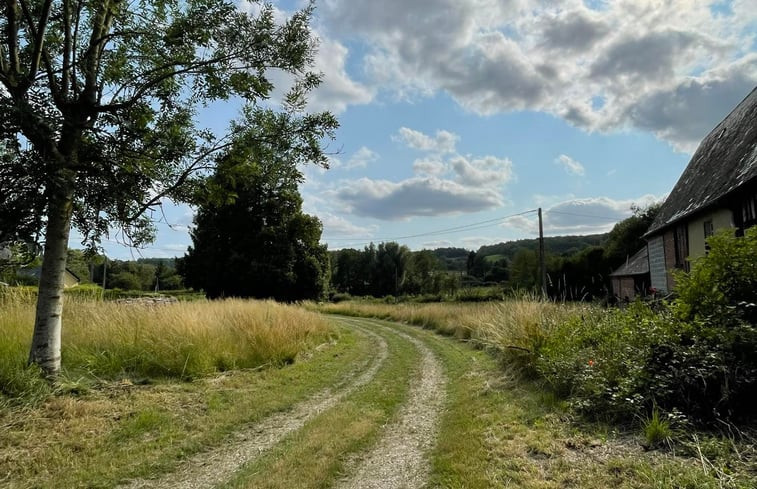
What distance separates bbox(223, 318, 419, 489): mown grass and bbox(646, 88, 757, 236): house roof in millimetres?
11381

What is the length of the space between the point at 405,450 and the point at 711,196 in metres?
14.3

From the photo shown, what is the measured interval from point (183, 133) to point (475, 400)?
601 cm

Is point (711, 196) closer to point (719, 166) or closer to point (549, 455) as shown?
point (719, 166)

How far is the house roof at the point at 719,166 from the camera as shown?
12.8 metres

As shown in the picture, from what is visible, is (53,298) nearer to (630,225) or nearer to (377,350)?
(377,350)

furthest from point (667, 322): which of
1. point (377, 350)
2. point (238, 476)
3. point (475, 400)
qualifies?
point (377, 350)

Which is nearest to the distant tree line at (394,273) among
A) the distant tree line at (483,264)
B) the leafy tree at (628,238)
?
the distant tree line at (483,264)

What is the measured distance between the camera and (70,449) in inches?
177

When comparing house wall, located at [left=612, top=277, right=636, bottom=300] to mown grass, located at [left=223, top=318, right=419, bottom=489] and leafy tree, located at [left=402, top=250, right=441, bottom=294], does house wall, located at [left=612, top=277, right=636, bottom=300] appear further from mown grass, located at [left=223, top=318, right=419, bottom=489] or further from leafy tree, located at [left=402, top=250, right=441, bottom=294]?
leafy tree, located at [left=402, top=250, right=441, bottom=294]

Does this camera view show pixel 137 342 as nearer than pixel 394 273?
Yes

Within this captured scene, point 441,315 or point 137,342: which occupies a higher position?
point 137,342

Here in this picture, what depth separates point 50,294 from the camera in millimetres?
5637

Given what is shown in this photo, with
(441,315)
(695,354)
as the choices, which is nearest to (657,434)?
(695,354)

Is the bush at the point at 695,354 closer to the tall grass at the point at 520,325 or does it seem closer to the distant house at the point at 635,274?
the tall grass at the point at 520,325
